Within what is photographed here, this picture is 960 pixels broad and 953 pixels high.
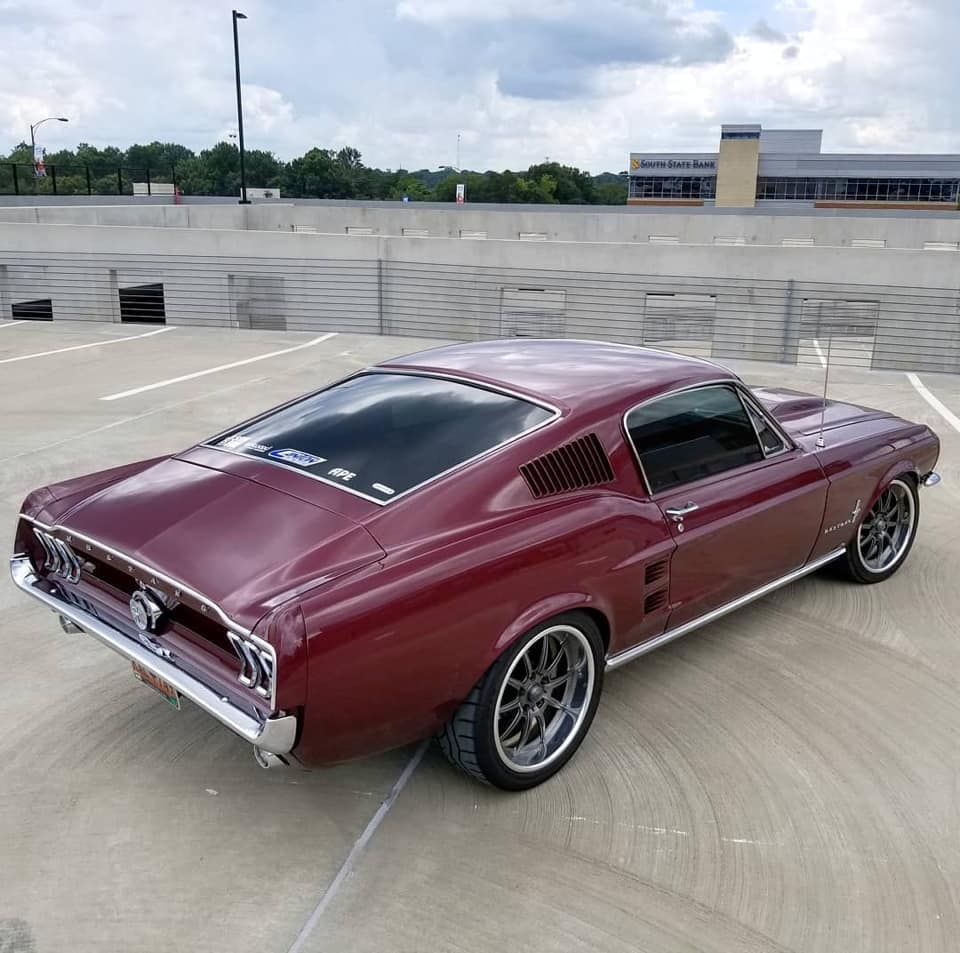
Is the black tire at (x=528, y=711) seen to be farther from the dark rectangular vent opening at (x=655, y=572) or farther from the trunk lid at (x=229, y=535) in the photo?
the trunk lid at (x=229, y=535)

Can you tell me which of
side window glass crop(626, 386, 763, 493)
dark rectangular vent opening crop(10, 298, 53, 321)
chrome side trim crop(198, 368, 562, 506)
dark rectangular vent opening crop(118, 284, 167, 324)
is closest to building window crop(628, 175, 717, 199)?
dark rectangular vent opening crop(118, 284, 167, 324)

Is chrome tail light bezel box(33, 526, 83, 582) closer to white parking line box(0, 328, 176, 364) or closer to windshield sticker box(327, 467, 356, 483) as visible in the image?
windshield sticker box(327, 467, 356, 483)

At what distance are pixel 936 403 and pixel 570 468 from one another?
27.7 feet

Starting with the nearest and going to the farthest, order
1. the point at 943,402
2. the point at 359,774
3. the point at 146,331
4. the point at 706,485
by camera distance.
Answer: the point at 359,774, the point at 706,485, the point at 943,402, the point at 146,331

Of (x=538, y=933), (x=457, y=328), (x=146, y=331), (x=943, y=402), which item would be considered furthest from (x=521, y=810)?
(x=146, y=331)

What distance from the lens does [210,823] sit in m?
3.07

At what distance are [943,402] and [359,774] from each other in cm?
925

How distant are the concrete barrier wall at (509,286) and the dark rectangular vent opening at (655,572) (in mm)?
9753

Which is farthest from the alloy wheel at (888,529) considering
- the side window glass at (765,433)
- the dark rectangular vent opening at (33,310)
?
the dark rectangular vent opening at (33,310)

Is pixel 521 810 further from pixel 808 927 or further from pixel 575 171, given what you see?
pixel 575 171

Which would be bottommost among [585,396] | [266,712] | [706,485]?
[266,712]

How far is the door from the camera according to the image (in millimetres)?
3668

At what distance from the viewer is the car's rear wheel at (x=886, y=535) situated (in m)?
4.95

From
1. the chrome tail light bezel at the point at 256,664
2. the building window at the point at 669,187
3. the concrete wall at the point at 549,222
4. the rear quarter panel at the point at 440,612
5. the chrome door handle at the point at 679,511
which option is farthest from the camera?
the building window at the point at 669,187
